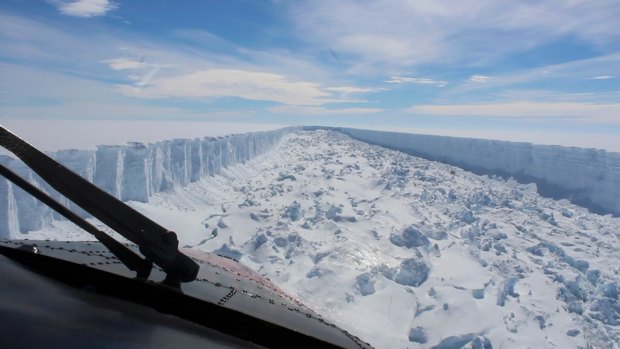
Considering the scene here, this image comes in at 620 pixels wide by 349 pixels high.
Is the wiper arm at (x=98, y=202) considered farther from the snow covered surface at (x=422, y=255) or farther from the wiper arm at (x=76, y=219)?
the snow covered surface at (x=422, y=255)

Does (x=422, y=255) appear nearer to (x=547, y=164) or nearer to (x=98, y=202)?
(x=98, y=202)

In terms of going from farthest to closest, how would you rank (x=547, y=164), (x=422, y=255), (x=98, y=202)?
1. (x=547, y=164)
2. (x=422, y=255)
3. (x=98, y=202)

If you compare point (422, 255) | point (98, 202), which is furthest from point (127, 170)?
point (98, 202)

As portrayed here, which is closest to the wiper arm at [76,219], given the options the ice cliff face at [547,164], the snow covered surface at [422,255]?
the snow covered surface at [422,255]

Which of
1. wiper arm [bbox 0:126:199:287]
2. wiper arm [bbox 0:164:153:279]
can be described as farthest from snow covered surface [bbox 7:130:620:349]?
wiper arm [bbox 0:126:199:287]

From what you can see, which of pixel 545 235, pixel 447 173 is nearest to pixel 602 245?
pixel 545 235

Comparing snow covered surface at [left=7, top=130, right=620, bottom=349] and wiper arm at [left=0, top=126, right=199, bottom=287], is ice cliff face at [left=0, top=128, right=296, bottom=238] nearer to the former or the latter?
snow covered surface at [left=7, top=130, right=620, bottom=349]
